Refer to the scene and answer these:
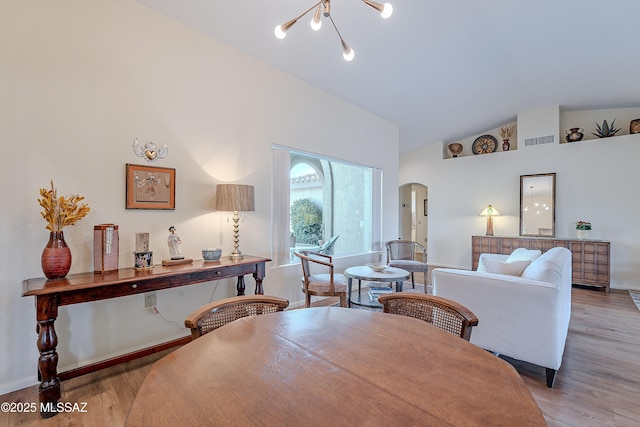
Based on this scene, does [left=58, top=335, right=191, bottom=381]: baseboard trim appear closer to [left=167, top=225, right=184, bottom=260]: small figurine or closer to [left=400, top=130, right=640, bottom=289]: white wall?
[left=167, top=225, right=184, bottom=260]: small figurine

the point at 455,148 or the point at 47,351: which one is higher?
the point at 455,148

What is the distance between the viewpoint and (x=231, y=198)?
9.32ft

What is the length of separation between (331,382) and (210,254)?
2187mm

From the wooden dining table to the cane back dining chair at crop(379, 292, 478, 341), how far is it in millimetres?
213

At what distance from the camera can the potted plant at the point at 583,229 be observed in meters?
5.09

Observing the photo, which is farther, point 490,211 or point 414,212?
point 414,212

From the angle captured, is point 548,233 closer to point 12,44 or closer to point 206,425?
point 206,425

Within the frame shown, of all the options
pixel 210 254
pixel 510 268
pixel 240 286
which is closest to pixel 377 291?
pixel 510 268

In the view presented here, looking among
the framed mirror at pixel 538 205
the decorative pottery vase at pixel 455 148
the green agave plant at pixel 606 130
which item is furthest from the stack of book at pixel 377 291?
the green agave plant at pixel 606 130

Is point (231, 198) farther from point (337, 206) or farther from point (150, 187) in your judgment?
point (337, 206)

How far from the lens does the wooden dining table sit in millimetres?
709

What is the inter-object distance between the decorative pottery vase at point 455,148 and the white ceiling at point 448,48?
5.42ft

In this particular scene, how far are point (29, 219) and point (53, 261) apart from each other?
43cm

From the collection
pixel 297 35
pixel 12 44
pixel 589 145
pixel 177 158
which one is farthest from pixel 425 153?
pixel 12 44
